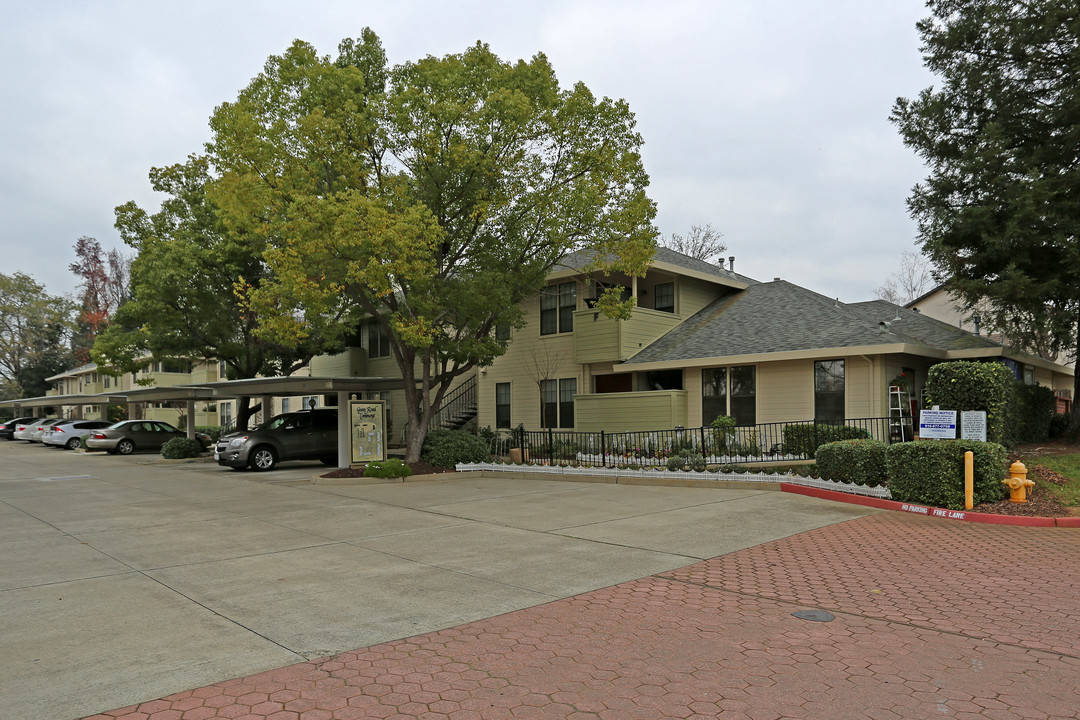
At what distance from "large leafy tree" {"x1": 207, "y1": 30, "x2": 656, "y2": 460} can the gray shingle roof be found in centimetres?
363

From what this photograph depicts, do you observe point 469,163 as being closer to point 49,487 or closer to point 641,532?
point 641,532

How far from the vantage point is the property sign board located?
19.6 m

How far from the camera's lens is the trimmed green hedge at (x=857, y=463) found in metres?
12.8

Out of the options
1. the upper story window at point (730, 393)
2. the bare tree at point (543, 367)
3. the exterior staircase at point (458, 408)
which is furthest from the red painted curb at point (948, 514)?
the exterior staircase at point (458, 408)

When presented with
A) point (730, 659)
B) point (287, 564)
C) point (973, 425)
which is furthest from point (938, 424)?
point (287, 564)

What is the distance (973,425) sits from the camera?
11.8m

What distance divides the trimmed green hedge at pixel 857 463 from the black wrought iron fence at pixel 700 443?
2.73 m

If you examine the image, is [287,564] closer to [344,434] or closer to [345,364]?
[344,434]

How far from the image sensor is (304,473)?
20.2 meters

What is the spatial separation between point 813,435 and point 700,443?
3.56m

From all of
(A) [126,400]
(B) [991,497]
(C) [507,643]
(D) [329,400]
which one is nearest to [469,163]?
(B) [991,497]

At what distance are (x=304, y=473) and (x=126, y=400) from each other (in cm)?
1943

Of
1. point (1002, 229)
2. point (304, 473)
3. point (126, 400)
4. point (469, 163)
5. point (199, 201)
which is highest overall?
point (199, 201)

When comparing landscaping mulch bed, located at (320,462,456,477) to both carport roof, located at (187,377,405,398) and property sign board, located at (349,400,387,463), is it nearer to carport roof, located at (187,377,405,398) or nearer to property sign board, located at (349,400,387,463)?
property sign board, located at (349,400,387,463)
